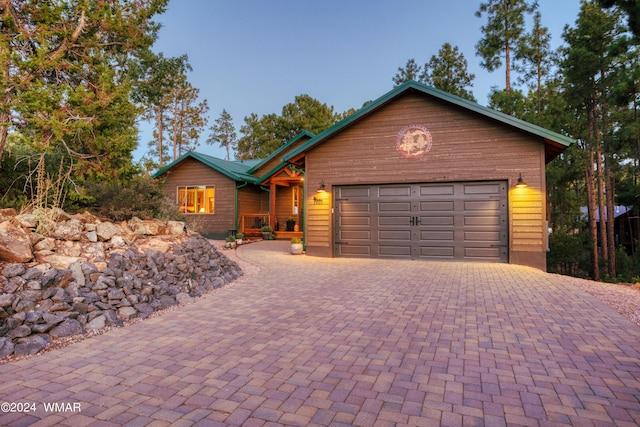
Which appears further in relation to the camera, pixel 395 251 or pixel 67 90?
pixel 395 251

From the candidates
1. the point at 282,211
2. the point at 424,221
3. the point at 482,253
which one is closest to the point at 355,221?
the point at 424,221

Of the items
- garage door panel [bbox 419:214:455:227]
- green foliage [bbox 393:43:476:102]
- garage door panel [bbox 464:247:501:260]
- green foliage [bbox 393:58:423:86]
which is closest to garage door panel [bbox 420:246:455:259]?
garage door panel [bbox 464:247:501:260]

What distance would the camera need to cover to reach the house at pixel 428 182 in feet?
30.5

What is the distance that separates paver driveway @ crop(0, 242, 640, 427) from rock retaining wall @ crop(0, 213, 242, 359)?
0.36 meters

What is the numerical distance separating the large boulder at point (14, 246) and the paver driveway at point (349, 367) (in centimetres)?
168

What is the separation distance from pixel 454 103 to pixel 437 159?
1611 mm

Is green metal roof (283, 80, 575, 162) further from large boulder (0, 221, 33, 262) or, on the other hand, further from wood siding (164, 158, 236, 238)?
wood siding (164, 158, 236, 238)

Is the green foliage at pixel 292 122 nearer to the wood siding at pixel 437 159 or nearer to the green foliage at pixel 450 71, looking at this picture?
the green foliage at pixel 450 71

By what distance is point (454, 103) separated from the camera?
9727 millimetres

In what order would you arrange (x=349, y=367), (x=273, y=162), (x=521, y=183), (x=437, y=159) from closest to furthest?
(x=349, y=367) → (x=521, y=183) → (x=437, y=159) → (x=273, y=162)

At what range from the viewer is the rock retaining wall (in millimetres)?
3625

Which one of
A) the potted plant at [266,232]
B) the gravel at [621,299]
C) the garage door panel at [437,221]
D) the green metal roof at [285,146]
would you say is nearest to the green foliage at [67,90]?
the garage door panel at [437,221]

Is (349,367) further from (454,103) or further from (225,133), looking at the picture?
(225,133)

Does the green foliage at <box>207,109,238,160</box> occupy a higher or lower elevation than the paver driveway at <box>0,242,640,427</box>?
higher
